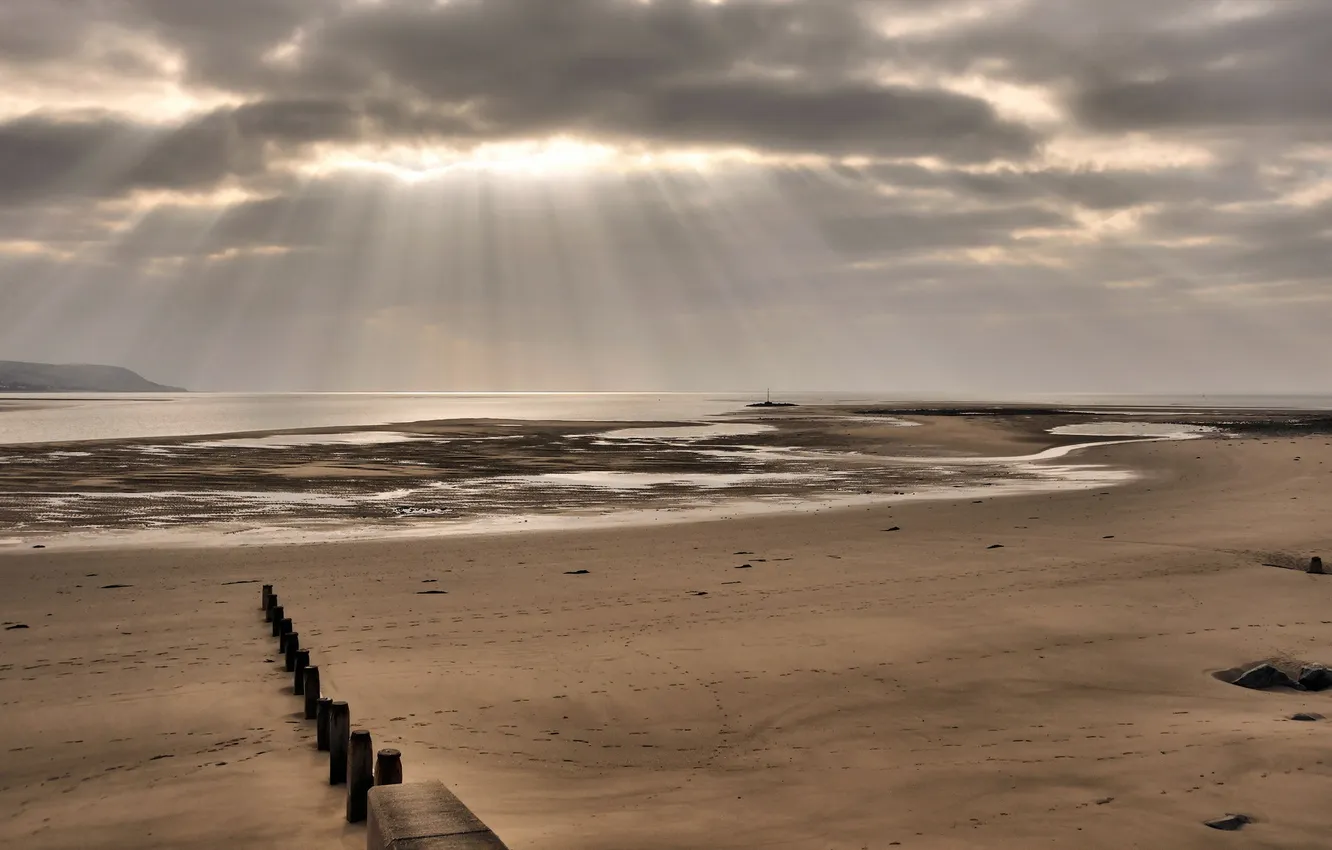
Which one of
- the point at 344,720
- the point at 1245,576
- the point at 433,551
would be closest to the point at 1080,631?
the point at 1245,576

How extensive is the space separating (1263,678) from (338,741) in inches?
411

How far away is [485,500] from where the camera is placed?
110 ft

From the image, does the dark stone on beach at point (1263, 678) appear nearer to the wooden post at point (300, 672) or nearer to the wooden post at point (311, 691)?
the wooden post at point (311, 691)

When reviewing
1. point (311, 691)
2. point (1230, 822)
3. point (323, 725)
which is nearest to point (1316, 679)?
point (1230, 822)

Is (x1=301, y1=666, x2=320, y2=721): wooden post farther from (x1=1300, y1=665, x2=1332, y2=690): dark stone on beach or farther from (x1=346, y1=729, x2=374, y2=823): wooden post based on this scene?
(x1=1300, y1=665, x2=1332, y2=690): dark stone on beach

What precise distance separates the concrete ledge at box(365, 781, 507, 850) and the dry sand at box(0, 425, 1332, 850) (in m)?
1.70

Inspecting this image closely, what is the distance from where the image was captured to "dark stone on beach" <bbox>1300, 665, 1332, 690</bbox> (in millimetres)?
11547

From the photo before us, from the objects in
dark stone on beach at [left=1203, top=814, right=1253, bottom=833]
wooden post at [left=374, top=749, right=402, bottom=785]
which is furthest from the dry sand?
wooden post at [left=374, top=749, right=402, bottom=785]

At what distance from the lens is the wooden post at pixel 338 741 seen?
9164mm

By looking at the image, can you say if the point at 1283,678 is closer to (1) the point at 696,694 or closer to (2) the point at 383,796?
(1) the point at 696,694

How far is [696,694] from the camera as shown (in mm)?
11984

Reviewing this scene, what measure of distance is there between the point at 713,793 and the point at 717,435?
67.6 metres

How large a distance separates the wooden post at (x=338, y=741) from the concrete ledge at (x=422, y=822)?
256cm

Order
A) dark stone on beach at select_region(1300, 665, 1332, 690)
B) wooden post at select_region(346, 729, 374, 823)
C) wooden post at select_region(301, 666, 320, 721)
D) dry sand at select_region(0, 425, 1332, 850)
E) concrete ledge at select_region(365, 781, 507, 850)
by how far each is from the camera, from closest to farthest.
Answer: concrete ledge at select_region(365, 781, 507, 850) → wooden post at select_region(346, 729, 374, 823) → dry sand at select_region(0, 425, 1332, 850) → wooden post at select_region(301, 666, 320, 721) → dark stone on beach at select_region(1300, 665, 1332, 690)
